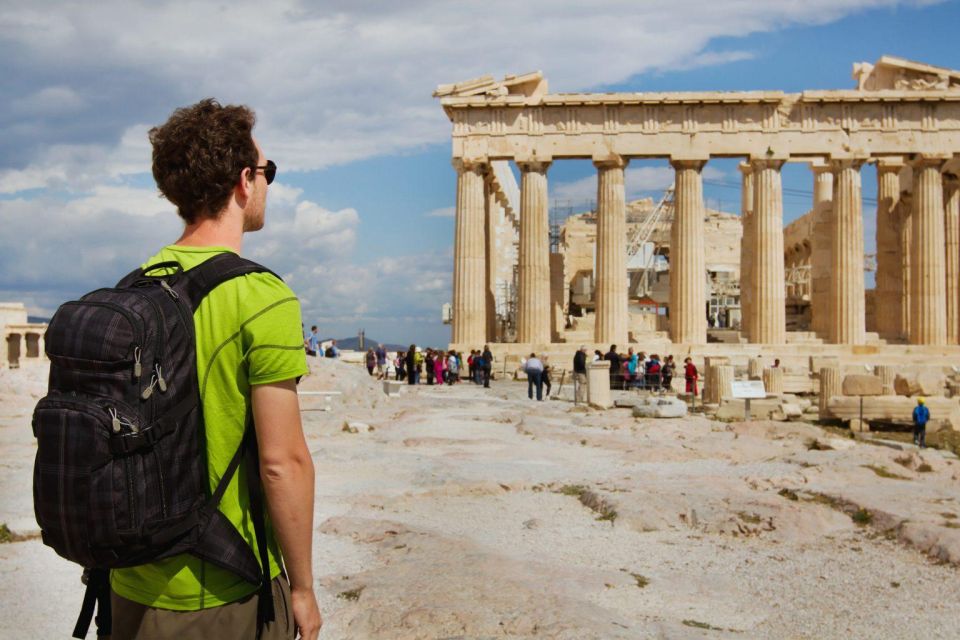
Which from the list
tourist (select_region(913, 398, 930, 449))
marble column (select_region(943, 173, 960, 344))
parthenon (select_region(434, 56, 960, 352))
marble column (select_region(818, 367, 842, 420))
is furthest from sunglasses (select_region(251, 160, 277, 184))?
marble column (select_region(943, 173, 960, 344))

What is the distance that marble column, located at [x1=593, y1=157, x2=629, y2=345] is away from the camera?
35.6 m

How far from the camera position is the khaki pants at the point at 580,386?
2372 cm

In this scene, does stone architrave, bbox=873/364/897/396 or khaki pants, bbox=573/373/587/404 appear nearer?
stone architrave, bbox=873/364/897/396

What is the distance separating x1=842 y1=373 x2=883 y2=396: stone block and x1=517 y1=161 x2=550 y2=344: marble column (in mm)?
16600

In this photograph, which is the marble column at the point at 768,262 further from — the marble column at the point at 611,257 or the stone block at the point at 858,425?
the stone block at the point at 858,425

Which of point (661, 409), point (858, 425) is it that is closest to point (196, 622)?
point (661, 409)

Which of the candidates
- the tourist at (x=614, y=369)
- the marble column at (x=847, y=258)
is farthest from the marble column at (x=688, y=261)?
the tourist at (x=614, y=369)

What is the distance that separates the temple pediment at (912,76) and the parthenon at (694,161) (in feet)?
0.24

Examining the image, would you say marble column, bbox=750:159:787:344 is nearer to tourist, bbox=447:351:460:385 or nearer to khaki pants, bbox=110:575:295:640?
tourist, bbox=447:351:460:385

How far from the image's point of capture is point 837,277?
119 ft

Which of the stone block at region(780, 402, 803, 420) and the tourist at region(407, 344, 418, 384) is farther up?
the tourist at region(407, 344, 418, 384)

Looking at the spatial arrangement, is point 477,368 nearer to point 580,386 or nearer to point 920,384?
point 580,386

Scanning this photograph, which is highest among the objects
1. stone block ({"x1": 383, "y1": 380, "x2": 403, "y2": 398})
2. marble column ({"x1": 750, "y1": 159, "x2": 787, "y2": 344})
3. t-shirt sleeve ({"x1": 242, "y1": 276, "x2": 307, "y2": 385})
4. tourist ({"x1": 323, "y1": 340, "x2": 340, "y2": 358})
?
marble column ({"x1": 750, "y1": 159, "x2": 787, "y2": 344})

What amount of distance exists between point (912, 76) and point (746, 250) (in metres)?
8.83
